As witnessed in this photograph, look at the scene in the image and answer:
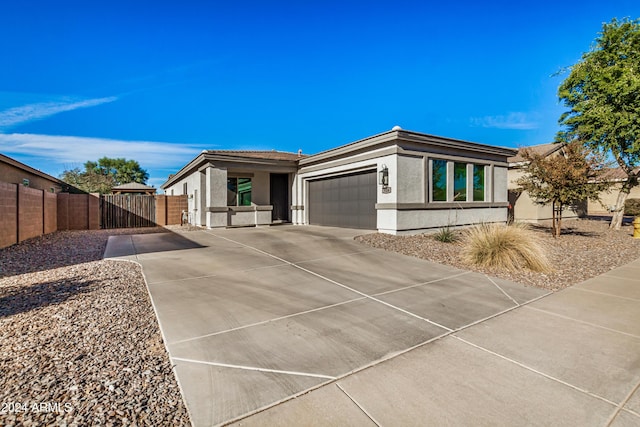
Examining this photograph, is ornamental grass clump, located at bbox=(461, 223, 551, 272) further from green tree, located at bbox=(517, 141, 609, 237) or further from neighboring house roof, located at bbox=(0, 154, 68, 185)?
neighboring house roof, located at bbox=(0, 154, 68, 185)

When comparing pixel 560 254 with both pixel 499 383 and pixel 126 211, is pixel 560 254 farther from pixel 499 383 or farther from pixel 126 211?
pixel 126 211

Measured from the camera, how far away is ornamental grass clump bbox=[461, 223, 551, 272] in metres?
6.43

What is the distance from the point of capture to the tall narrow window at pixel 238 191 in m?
14.3

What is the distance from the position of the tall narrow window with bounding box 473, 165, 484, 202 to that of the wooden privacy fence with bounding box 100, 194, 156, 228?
17.5 metres

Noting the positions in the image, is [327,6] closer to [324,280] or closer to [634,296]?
[324,280]

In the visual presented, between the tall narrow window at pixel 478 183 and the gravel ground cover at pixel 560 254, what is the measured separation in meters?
3.20

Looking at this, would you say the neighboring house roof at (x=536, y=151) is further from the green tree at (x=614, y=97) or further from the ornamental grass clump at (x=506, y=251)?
the ornamental grass clump at (x=506, y=251)

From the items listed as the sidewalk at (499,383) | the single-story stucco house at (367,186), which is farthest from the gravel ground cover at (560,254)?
the sidewalk at (499,383)

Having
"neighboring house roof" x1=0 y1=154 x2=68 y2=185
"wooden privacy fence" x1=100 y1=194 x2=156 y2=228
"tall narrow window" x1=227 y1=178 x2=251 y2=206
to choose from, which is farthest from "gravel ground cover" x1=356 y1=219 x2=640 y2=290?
"neighboring house roof" x1=0 y1=154 x2=68 y2=185

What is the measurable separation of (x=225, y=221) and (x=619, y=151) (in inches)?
800

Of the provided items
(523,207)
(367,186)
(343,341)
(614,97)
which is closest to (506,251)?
(343,341)

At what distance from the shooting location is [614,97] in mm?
14438

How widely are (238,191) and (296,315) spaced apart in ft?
37.8

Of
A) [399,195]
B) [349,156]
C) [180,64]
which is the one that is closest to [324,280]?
[399,195]
